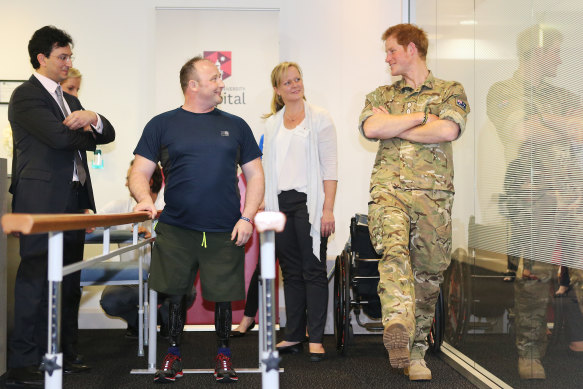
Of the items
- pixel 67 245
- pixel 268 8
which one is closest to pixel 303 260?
pixel 67 245

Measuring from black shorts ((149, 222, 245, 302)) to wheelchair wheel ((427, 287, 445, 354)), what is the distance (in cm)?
137

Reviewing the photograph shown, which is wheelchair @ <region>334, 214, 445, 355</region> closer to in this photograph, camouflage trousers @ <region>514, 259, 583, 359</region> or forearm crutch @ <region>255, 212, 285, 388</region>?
camouflage trousers @ <region>514, 259, 583, 359</region>

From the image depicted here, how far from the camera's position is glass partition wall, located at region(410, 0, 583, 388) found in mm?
2307

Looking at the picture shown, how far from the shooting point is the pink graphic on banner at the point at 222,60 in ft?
16.3

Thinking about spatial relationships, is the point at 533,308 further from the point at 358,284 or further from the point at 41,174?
the point at 41,174

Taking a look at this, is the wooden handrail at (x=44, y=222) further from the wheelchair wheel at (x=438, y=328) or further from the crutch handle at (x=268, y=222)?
the wheelchair wheel at (x=438, y=328)

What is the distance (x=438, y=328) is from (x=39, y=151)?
2497 millimetres

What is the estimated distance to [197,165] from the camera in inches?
118

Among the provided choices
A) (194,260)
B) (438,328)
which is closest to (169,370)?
(194,260)

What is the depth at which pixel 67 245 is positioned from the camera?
11.3 feet

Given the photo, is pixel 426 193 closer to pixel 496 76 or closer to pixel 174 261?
pixel 496 76

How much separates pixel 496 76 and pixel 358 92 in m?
2.11

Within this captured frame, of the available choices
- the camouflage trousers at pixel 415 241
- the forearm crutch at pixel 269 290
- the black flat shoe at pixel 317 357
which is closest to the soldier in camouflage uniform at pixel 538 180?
the camouflage trousers at pixel 415 241

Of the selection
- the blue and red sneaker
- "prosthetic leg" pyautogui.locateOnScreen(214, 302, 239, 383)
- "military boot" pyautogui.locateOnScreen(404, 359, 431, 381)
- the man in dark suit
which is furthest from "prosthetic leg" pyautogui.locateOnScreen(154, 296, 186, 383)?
"military boot" pyautogui.locateOnScreen(404, 359, 431, 381)
